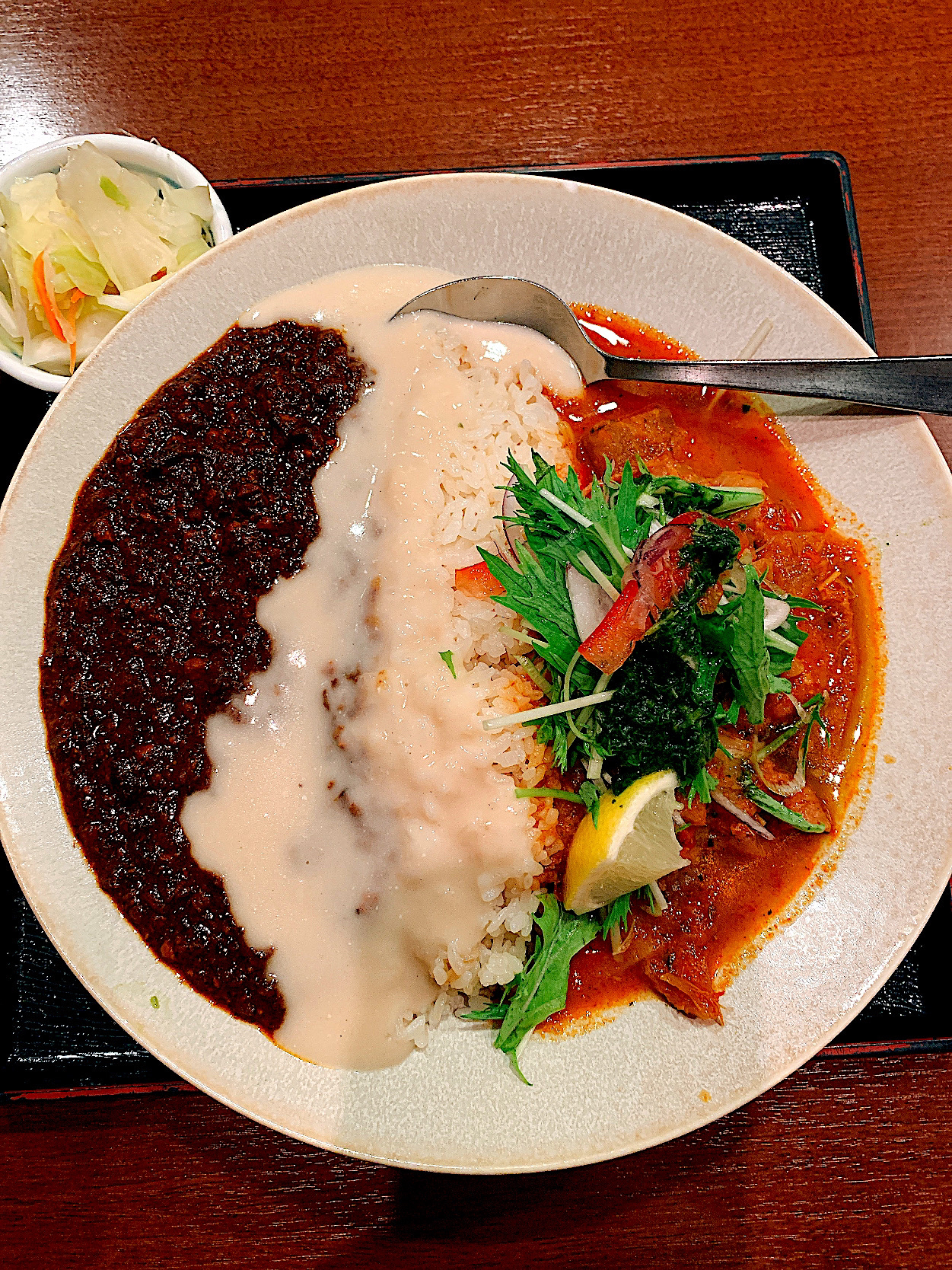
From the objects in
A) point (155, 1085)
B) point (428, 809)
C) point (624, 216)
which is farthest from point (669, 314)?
point (155, 1085)

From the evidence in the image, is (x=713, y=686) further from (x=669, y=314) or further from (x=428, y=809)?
(x=669, y=314)

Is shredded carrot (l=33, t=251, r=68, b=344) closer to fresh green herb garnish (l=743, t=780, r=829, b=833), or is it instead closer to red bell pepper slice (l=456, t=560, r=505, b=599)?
red bell pepper slice (l=456, t=560, r=505, b=599)

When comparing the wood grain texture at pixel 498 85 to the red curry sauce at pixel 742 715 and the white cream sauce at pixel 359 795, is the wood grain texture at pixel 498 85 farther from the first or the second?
the white cream sauce at pixel 359 795

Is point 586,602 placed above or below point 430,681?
above

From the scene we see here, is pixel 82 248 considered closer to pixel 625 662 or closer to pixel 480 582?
pixel 480 582

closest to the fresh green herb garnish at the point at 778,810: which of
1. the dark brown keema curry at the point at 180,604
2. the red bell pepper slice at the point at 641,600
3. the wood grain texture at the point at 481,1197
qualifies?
the red bell pepper slice at the point at 641,600

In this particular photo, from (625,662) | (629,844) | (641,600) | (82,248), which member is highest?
(82,248)

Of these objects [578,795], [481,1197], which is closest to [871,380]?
[578,795]
